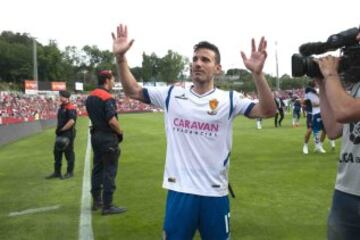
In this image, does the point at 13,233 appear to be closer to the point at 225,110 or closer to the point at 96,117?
the point at 96,117

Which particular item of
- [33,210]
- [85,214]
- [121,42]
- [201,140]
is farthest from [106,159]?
[201,140]

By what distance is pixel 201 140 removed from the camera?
13.9 feet

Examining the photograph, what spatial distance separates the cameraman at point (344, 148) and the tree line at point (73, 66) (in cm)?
8604

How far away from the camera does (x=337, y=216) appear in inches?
142

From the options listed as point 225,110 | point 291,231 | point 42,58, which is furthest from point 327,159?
point 42,58

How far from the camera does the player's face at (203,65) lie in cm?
432

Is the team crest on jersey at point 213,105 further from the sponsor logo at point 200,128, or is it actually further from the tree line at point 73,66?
the tree line at point 73,66

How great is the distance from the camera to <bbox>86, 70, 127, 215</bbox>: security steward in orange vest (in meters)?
8.18

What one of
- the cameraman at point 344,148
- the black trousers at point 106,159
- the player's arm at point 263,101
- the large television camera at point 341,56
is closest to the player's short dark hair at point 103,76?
the black trousers at point 106,159

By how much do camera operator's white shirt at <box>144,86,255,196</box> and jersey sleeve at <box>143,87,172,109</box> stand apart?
0.10 metres

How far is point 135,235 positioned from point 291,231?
6.57 feet

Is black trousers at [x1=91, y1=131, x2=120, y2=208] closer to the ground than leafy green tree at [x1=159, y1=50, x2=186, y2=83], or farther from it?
closer to the ground

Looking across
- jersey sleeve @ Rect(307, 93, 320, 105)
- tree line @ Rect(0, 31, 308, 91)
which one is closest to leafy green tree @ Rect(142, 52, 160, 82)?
tree line @ Rect(0, 31, 308, 91)

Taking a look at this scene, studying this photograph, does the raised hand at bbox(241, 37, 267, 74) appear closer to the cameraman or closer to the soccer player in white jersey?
the soccer player in white jersey
